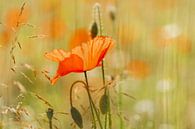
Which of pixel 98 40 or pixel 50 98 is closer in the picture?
pixel 98 40

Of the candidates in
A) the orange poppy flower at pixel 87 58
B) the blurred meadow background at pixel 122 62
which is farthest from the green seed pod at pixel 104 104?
the blurred meadow background at pixel 122 62

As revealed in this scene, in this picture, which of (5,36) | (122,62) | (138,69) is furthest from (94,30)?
(138,69)

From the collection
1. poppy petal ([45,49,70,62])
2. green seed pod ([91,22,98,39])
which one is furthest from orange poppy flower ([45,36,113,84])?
green seed pod ([91,22,98,39])

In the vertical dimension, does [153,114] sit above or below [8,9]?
below

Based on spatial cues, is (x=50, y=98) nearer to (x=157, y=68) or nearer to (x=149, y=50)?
(x=157, y=68)

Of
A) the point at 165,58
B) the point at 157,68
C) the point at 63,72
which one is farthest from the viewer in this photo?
the point at 157,68

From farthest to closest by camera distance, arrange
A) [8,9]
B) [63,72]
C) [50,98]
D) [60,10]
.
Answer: [60,10]
[8,9]
[50,98]
[63,72]

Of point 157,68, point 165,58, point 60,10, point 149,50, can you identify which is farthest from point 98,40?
point 60,10

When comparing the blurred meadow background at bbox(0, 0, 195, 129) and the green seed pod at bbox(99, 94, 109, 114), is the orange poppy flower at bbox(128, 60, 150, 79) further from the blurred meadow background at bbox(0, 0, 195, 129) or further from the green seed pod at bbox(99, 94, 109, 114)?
the green seed pod at bbox(99, 94, 109, 114)

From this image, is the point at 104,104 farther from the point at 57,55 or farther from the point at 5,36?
the point at 5,36
